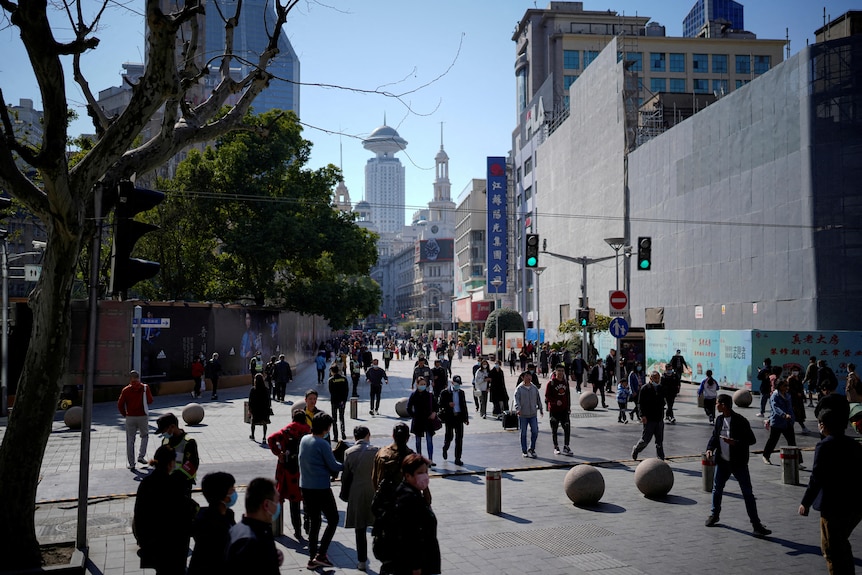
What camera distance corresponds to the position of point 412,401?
43.6 ft

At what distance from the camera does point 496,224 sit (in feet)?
235

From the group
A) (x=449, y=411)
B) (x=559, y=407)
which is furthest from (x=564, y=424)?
(x=449, y=411)

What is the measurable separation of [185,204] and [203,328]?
1068 centimetres

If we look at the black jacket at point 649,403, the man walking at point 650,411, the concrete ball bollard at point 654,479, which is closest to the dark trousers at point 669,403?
the man walking at point 650,411

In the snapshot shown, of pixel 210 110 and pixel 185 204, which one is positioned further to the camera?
pixel 185 204

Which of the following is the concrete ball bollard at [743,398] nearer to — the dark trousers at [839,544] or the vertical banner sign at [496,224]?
the dark trousers at [839,544]

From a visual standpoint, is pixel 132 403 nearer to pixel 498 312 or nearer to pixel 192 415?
pixel 192 415

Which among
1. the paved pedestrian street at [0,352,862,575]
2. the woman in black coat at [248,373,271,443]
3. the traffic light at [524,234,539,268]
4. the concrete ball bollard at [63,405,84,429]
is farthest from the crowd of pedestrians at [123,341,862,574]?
the traffic light at [524,234,539,268]

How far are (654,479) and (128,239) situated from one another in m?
7.84

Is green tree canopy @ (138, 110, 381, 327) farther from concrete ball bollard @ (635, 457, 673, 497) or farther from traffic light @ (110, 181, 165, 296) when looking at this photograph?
traffic light @ (110, 181, 165, 296)

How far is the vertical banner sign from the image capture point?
7071 cm

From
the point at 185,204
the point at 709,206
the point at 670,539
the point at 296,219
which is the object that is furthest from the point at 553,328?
the point at 670,539

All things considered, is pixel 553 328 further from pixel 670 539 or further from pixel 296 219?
pixel 670 539

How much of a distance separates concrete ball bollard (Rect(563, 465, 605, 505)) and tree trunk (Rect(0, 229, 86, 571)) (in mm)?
6652
